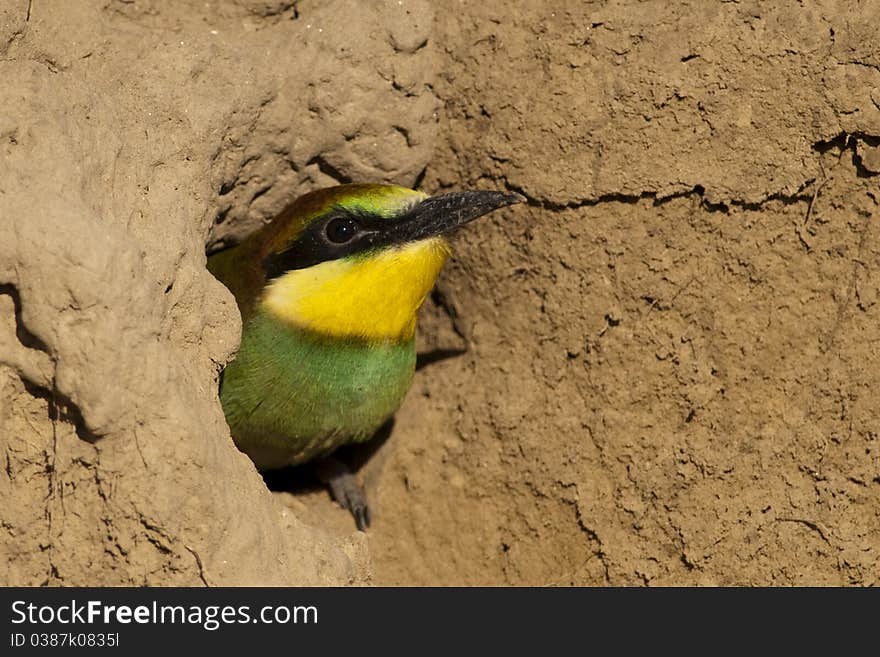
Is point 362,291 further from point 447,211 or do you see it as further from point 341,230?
point 447,211

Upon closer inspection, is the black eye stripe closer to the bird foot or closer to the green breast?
the green breast

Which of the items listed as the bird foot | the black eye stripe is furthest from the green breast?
the bird foot

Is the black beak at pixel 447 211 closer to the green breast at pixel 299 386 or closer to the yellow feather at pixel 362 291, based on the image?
the yellow feather at pixel 362 291

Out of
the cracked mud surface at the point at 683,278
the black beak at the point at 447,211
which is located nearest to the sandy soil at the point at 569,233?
the cracked mud surface at the point at 683,278

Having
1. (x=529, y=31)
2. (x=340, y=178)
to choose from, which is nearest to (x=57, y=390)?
(x=340, y=178)

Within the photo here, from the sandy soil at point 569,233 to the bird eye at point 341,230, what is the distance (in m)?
0.25

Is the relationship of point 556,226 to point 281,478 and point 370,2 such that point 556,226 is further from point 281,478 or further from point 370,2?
point 281,478

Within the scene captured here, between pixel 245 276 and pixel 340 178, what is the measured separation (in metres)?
0.36

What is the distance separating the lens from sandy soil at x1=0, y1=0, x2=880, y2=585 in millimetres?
2736

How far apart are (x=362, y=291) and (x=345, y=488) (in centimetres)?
71

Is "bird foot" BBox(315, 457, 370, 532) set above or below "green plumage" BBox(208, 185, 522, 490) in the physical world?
below

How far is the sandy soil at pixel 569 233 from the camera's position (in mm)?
2736

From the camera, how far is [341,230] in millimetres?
3111

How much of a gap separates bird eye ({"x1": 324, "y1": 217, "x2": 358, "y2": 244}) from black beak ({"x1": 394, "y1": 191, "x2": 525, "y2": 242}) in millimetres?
107
